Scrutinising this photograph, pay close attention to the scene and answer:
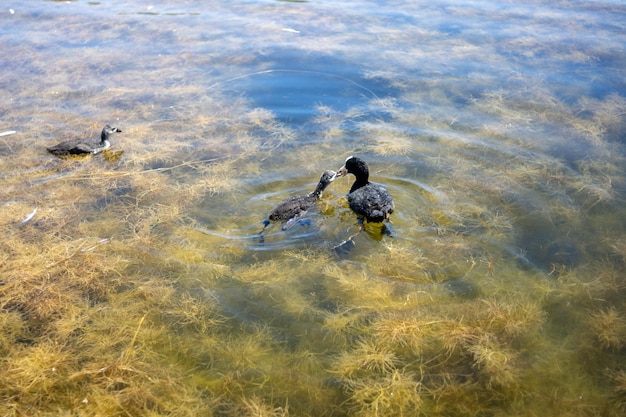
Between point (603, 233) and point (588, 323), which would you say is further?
point (603, 233)

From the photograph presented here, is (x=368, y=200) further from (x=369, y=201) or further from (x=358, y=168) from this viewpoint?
(x=358, y=168)

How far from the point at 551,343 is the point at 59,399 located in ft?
15.4

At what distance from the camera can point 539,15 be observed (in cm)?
1461

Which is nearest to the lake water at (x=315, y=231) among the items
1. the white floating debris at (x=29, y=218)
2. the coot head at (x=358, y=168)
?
the white floating debris at (x=29, y=218)

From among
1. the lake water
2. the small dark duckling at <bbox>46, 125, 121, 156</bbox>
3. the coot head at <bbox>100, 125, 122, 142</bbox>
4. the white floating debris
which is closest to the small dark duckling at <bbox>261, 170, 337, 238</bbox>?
the lake water

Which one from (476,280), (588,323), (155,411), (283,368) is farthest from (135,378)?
(588,323)

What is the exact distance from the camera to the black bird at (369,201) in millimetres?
6793

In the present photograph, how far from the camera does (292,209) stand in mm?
6918

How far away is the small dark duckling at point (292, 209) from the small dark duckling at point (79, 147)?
12.0 ft

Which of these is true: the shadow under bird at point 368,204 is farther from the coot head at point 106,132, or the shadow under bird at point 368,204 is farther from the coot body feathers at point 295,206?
the coot head at point 106,132

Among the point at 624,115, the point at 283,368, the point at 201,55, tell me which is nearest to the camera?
the point at 283,368

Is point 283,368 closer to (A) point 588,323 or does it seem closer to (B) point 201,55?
(A) point 588,323

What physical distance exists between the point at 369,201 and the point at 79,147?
16.3ft

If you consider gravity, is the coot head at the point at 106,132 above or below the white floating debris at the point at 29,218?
above
